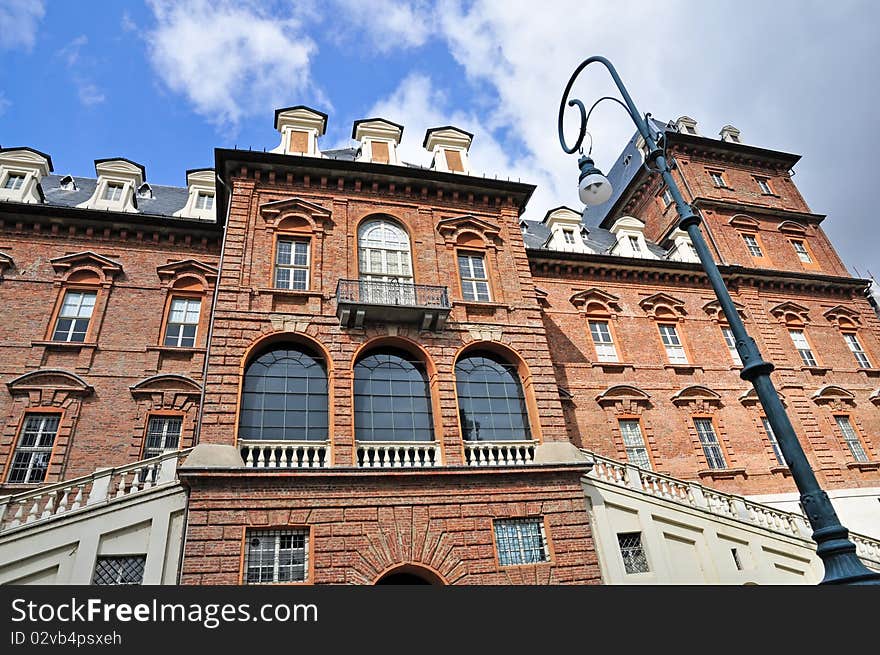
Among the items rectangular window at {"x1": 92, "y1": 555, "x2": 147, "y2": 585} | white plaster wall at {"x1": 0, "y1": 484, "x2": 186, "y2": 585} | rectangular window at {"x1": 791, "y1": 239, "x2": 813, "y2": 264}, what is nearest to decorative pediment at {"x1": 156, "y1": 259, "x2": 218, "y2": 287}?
white plaster wall at {"x1": 0, "y1": 484, "x2": 186, "y2": 585}

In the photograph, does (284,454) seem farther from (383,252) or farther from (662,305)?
(662,305)

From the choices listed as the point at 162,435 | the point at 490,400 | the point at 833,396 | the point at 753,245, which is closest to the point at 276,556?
the point at 162,435

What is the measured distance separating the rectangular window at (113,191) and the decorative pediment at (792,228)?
3269cm

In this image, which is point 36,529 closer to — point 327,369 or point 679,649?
point 327,369

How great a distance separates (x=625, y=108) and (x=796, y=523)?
47.5 ft

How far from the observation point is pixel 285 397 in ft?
48.6

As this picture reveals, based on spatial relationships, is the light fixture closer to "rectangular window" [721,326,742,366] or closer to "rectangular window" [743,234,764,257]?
"rectangular window" [721,326,742,366]

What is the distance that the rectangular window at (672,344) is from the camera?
23219mm

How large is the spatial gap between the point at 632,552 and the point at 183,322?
1641cm

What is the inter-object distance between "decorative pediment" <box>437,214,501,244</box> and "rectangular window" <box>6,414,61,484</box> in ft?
44.4

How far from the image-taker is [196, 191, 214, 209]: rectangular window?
864 inches

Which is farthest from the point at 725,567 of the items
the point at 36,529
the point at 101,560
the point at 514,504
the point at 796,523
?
the point at 36,529

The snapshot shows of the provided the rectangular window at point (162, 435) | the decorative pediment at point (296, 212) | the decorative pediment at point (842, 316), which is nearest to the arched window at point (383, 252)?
the decorative pediment at point (296, 212)

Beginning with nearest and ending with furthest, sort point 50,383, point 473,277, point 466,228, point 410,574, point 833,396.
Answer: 1. point 410,574
2. point 50,383
3. point 473,277
4. point 466,228
5. point 833,396
